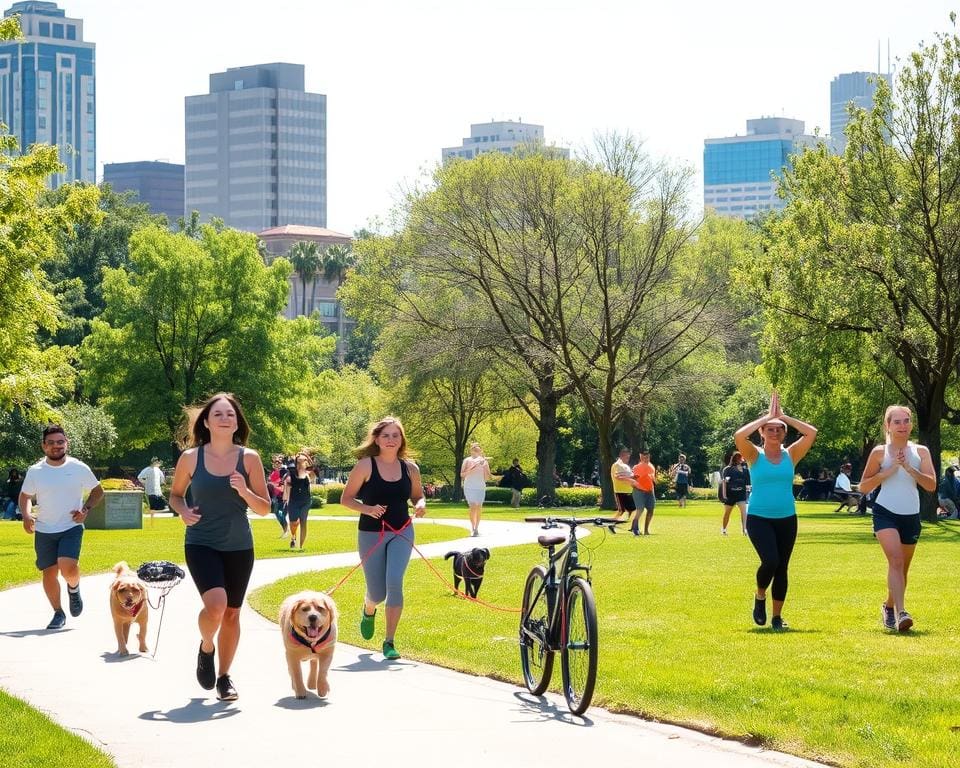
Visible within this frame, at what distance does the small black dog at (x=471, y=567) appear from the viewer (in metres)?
16.1

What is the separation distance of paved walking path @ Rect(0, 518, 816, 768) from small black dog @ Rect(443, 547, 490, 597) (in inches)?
152

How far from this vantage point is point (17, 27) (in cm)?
2916

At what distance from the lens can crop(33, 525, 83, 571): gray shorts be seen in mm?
13430

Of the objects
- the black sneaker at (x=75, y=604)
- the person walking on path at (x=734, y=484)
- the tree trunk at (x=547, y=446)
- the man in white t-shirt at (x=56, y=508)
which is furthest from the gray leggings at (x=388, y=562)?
the tree trunk at (x=547, y=446)

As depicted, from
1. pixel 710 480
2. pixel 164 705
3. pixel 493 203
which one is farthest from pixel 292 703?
pixel 710 480

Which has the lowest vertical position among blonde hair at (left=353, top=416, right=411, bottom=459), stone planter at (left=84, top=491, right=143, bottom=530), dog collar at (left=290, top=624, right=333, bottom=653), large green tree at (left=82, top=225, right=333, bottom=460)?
stone planter at (left=84, top=491, right=143, bottom=530)

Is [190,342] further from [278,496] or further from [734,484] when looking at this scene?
[734,484]

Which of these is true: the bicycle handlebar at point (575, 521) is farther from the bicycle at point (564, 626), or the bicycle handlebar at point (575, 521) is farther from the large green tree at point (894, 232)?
the large green tree at point (894, 232)

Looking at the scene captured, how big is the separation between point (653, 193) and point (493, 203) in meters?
5.36

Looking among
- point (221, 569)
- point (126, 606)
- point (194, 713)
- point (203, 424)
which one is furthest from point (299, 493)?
point (194, 713)

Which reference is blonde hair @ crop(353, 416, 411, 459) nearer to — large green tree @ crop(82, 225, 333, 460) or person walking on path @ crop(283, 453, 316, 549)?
person walking on path @ crop(283, 453, 316, 549)

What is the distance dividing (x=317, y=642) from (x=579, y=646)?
167 centimetres

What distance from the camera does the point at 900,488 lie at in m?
12.8

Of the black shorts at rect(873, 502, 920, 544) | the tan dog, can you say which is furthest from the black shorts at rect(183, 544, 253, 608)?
the black shorts at rect(873, 502, 920, 544)
